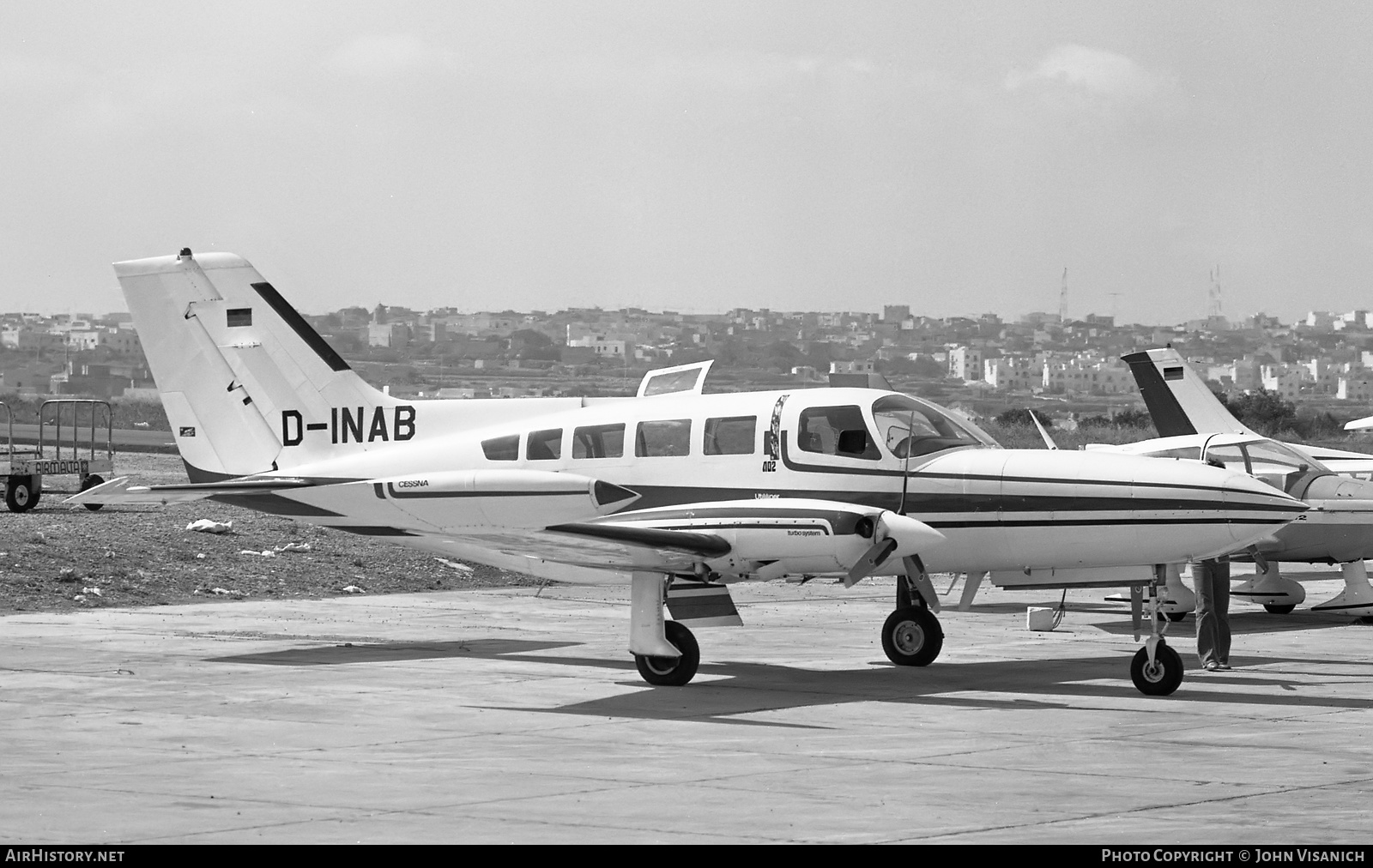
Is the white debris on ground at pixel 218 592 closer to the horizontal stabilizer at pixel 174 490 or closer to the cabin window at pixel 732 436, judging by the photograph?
the horizontal stabilizer at pixel 174 490

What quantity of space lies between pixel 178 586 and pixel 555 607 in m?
4.73

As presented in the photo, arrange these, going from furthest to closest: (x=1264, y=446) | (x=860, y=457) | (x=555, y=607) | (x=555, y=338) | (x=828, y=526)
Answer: (x=555, y=338) < (x=555, y=607) < (x=1264, y=446) < (x=860, y=457) < (x=828, y=526)

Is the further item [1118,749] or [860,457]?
[860,457]

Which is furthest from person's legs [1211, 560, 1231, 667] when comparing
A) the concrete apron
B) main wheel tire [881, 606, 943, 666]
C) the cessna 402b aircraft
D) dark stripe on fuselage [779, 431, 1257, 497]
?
the cessna 402b aircraft

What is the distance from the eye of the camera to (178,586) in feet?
71.4

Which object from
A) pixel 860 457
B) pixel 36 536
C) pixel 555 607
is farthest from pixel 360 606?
pixel 860 457

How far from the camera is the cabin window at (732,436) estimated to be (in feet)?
48.8

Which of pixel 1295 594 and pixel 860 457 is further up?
pixel 860 457

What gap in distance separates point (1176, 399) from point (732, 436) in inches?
488

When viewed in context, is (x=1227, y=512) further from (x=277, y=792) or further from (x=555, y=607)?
(x=555, y=607)

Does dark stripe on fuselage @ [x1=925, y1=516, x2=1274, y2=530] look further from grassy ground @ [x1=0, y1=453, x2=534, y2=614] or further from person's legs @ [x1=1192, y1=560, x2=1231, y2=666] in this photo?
grassy ground @ [x1=0, y1=453, x2=534, y2=614]

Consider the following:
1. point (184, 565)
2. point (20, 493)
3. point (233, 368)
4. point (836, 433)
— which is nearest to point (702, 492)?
point (836, 433)

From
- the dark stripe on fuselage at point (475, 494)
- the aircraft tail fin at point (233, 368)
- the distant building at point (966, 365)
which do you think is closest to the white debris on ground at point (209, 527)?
the aircraft tail fin at point (233, 368)

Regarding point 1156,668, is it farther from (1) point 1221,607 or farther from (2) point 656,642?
(2) point 656,642
